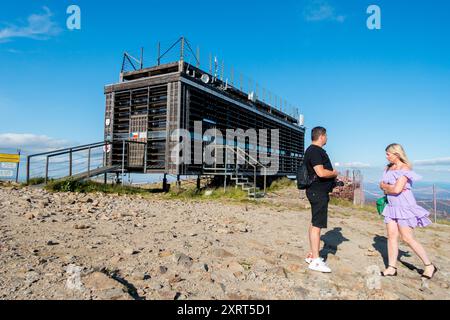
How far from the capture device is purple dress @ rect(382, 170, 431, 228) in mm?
3797

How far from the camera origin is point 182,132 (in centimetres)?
1242

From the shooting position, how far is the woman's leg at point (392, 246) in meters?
3.79

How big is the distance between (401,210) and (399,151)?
0.75 metres

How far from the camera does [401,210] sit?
3848 mm

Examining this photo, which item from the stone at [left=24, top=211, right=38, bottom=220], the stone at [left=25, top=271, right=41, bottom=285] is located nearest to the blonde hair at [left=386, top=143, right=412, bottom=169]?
the stone at [left=25, top=271, right=41, bottom=285]

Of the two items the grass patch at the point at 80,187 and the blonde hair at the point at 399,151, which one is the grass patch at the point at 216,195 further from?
the blonde hair at the point at 399,151

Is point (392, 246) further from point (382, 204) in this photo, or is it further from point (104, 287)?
point (104, 287)

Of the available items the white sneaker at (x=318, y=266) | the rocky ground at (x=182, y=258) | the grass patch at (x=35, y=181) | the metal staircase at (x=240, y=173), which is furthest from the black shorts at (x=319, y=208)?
the grass patch at (x=35, y=181)

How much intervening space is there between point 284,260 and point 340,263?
0.79 meters

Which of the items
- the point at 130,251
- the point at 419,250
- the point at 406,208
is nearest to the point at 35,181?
the point at 130,251

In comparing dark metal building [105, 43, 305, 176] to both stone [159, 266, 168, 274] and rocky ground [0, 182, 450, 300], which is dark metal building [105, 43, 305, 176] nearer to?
rocky ground [0, 182, 450, 300]

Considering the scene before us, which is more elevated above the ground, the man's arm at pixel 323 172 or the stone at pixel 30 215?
the man's arm at pixel 323 172

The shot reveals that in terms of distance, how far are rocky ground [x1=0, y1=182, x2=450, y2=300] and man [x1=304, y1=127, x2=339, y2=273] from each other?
0.97 feet
